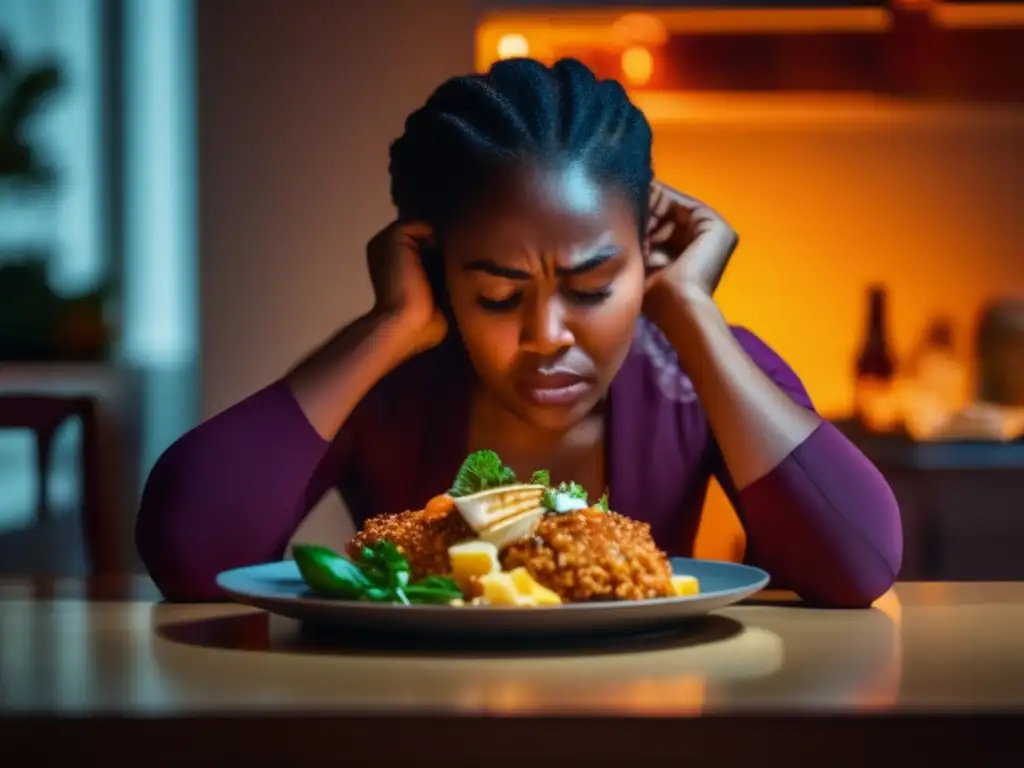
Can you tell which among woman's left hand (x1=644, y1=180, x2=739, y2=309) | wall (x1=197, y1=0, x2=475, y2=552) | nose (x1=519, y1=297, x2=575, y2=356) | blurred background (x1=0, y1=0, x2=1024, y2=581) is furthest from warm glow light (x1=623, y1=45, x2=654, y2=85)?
nose (x1=519, y1=297, x2=575, y2=356)

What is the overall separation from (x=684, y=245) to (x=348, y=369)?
0.37 meters

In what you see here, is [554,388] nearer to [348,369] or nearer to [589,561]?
[348,369]

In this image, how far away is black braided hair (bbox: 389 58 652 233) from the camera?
1.39 metres

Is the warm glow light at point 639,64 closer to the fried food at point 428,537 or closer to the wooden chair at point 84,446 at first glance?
the wooden chair at point 84,446

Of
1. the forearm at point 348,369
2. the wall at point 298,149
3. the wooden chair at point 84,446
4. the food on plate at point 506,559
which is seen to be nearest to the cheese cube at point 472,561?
the food on plate at point 506,559

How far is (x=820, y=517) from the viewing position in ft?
4.26

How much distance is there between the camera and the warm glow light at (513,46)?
9.05 ft

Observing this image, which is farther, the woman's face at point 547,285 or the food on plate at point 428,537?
the woman's face at point 547,285

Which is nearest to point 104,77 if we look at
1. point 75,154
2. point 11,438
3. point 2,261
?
point 75,154

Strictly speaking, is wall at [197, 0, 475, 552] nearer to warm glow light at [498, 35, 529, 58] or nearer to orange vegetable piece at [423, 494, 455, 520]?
warm glow light at [498, 35, 529, 58]

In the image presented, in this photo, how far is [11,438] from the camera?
15.1ft

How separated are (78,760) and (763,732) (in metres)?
0.33

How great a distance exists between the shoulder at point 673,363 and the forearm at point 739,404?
136 millimetres

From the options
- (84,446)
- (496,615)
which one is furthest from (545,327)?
(84,446)
